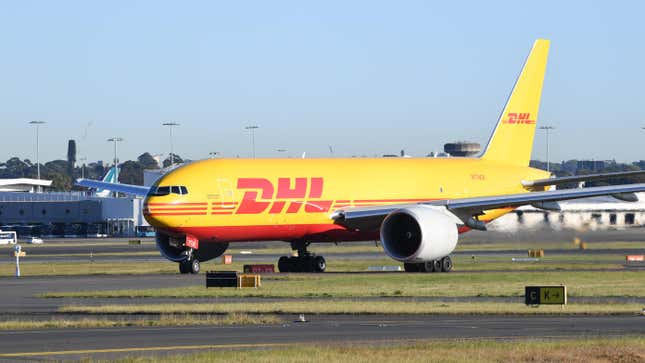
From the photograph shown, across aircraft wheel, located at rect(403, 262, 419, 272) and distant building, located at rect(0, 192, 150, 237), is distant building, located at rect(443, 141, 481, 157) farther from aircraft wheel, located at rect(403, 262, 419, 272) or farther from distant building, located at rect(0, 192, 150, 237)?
aircraft wheel, located at rect(403, 262, 419, 272)

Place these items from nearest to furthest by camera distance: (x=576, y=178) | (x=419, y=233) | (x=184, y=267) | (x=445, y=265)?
(x=419, y=233), (x=445, y=265), (x=184, y=267), (x=576, y=178)

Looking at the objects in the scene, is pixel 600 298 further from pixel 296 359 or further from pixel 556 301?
pixel 296 359

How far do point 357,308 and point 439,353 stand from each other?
12069 mm

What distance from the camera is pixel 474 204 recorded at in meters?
55.9

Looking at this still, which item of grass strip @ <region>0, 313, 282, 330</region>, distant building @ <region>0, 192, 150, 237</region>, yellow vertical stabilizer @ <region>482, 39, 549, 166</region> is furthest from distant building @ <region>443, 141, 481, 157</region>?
grass strip @ <region>0, 313, 282, 330</region>

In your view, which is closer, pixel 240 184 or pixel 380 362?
pixel 380 362

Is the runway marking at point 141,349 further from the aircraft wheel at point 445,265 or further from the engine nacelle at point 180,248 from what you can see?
the aircraft wheel at point 445,265

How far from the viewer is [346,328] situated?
30547 mm

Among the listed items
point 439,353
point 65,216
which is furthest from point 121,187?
point 65,216

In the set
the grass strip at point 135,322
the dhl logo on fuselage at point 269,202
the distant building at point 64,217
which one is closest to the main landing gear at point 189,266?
the dhl logo on fuselage at point 269,202

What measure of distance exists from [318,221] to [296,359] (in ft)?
111

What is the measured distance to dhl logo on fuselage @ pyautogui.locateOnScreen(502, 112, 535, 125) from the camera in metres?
66.6

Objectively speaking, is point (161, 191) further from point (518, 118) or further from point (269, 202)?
point (518, 118)

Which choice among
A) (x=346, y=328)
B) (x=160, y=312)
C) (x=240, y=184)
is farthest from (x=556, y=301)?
(x=240, y=184)
